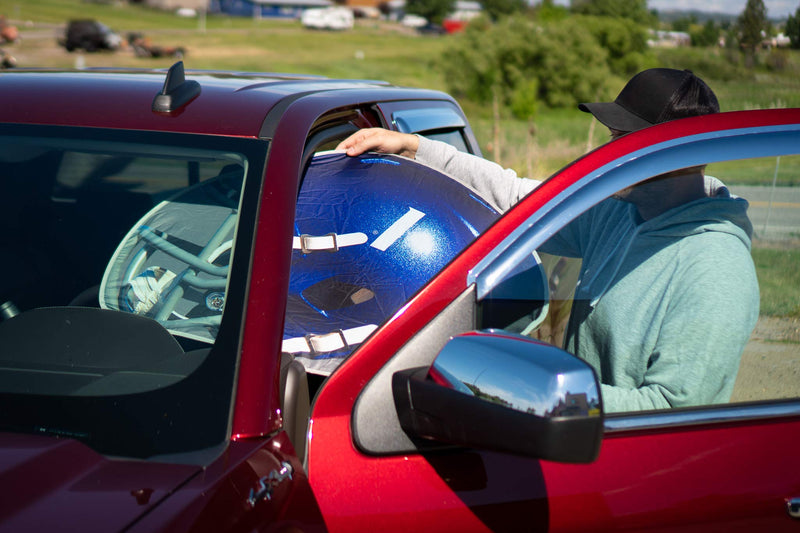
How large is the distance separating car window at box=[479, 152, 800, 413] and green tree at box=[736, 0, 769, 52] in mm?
781

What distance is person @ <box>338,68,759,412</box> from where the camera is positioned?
5.34ft

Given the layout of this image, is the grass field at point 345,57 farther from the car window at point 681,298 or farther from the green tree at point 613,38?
the green tree at point 613,38

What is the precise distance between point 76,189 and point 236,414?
1.91m

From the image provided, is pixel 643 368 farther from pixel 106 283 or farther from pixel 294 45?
pixel 294 45

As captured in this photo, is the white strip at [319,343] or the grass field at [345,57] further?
the grass field at [345,57]

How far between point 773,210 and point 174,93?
Answer: 58.6 inches

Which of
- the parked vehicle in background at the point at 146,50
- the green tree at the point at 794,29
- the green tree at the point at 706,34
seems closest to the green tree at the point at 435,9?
the parked vehicle in background at the point at 146,50

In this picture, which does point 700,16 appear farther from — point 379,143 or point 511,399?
point 511,399

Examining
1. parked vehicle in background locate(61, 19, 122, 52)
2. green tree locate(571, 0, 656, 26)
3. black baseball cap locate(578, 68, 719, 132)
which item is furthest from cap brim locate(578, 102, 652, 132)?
parked vehicle in background locate(61, 19, 122, 52)

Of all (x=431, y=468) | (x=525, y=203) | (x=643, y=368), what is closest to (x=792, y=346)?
(x=643, y=368)

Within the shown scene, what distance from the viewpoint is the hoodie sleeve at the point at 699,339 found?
1.62 meters

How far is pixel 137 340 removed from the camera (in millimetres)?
1714

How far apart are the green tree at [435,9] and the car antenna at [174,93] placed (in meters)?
97.0

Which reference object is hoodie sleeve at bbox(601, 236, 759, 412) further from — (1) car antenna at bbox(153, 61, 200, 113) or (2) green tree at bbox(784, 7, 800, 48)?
(1) car antenna at bbox(153, 61, 200, 113)
